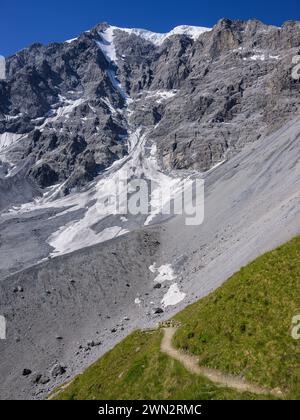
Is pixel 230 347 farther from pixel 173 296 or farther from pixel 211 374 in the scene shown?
pixel 173 296

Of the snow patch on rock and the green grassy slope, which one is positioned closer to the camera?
the green grassy slope

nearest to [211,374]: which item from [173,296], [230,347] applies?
[230,347]

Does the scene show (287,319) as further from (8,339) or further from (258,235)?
(8,339)

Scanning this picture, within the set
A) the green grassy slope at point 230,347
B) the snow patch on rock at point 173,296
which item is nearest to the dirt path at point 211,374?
the green grassy slope at point 230,347

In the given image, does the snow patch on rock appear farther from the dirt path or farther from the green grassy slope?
the dirt path

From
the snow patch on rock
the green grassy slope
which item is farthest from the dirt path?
the snow patch on rock
